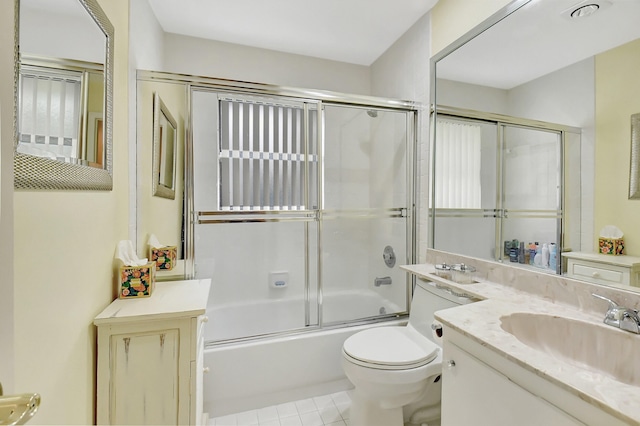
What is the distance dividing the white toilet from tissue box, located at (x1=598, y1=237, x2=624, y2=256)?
545 millimetres

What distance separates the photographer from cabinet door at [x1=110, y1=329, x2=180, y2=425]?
1.07 metres

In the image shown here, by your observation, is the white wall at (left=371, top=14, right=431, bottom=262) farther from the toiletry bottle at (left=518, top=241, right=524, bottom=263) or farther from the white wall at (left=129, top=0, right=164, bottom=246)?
the white wall at (left=129, top=0, right=164, bottom=246)

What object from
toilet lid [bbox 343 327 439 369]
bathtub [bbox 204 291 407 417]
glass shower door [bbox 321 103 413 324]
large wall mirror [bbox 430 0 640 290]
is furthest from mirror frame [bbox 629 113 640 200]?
bathtub [bbox 204 291 407 417]

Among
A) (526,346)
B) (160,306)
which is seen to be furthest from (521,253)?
(160,306)

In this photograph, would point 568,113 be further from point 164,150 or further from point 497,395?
point 164,150

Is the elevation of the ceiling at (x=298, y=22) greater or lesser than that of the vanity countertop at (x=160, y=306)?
greater

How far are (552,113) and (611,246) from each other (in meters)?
0.58

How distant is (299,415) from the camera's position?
5.41ft

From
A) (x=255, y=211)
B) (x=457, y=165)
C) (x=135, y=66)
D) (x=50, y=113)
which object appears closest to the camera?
(x=50, y=113)

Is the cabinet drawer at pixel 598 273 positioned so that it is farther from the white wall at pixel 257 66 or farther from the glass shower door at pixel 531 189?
the white wall at pixel 257 66

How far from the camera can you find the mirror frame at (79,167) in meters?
0.65

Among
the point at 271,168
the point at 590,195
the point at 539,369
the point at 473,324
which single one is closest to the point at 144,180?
the point at 271,168

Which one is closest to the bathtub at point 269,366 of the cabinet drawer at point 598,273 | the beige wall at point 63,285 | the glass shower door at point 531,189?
the beige wall at point 63,285

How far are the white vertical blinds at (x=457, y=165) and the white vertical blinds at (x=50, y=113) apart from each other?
5.95 ft
